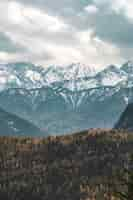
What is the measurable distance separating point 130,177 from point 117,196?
1.84 metres

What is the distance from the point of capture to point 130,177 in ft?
106

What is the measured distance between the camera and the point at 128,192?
32.3 m

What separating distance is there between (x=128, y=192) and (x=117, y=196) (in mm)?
1350

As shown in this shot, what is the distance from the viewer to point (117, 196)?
31312 mm

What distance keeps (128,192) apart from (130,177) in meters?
1.03
